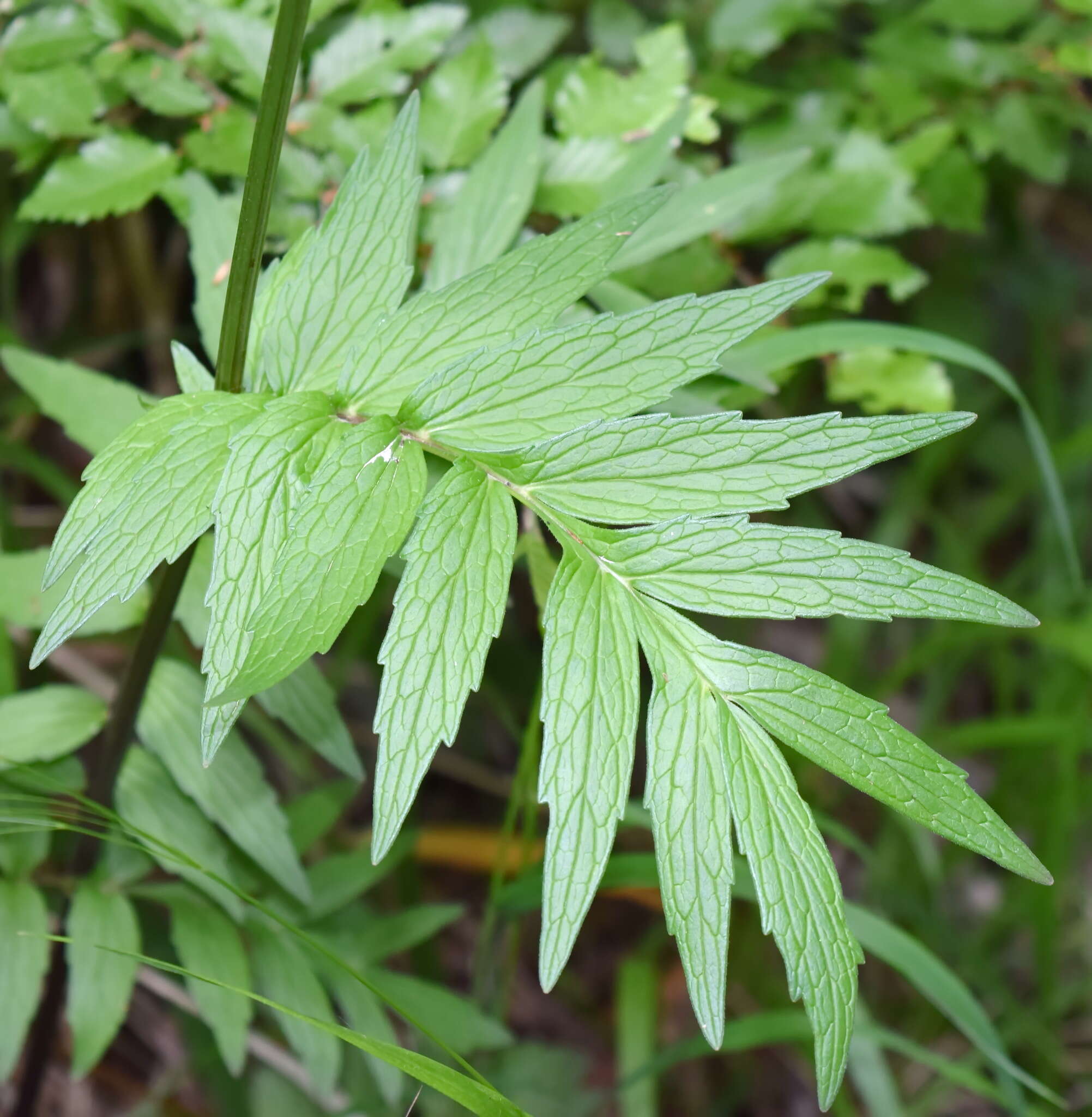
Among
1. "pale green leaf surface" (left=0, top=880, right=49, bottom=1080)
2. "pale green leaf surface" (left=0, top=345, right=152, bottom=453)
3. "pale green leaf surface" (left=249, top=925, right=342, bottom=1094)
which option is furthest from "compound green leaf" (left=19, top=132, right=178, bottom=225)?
"pale green leaf surface" (left=249, top=925, right=342, bottom=1094)

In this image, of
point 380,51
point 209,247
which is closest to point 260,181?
point 209,247

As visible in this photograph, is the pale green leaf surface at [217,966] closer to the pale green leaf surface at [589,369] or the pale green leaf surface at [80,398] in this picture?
the pale green leaf surface at [80,398]

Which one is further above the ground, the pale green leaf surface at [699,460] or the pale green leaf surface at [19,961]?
the pale green leaf surface at [699,460]

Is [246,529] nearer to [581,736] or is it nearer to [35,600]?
[581,736]

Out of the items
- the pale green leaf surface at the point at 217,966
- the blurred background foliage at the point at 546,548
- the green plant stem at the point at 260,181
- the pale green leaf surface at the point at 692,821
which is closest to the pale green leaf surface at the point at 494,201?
the blurred background foliage at the point at 546,548

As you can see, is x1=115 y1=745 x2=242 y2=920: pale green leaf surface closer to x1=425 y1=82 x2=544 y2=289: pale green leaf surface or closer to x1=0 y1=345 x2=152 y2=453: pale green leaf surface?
x1=0 y1=345 x2=152 y2=453: pale green leaf surface

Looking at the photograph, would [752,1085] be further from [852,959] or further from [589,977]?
[852,959]

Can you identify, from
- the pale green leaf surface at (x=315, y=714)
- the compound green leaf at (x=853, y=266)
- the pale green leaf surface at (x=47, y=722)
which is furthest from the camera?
the compound green leaf at (x=853, y=266)
